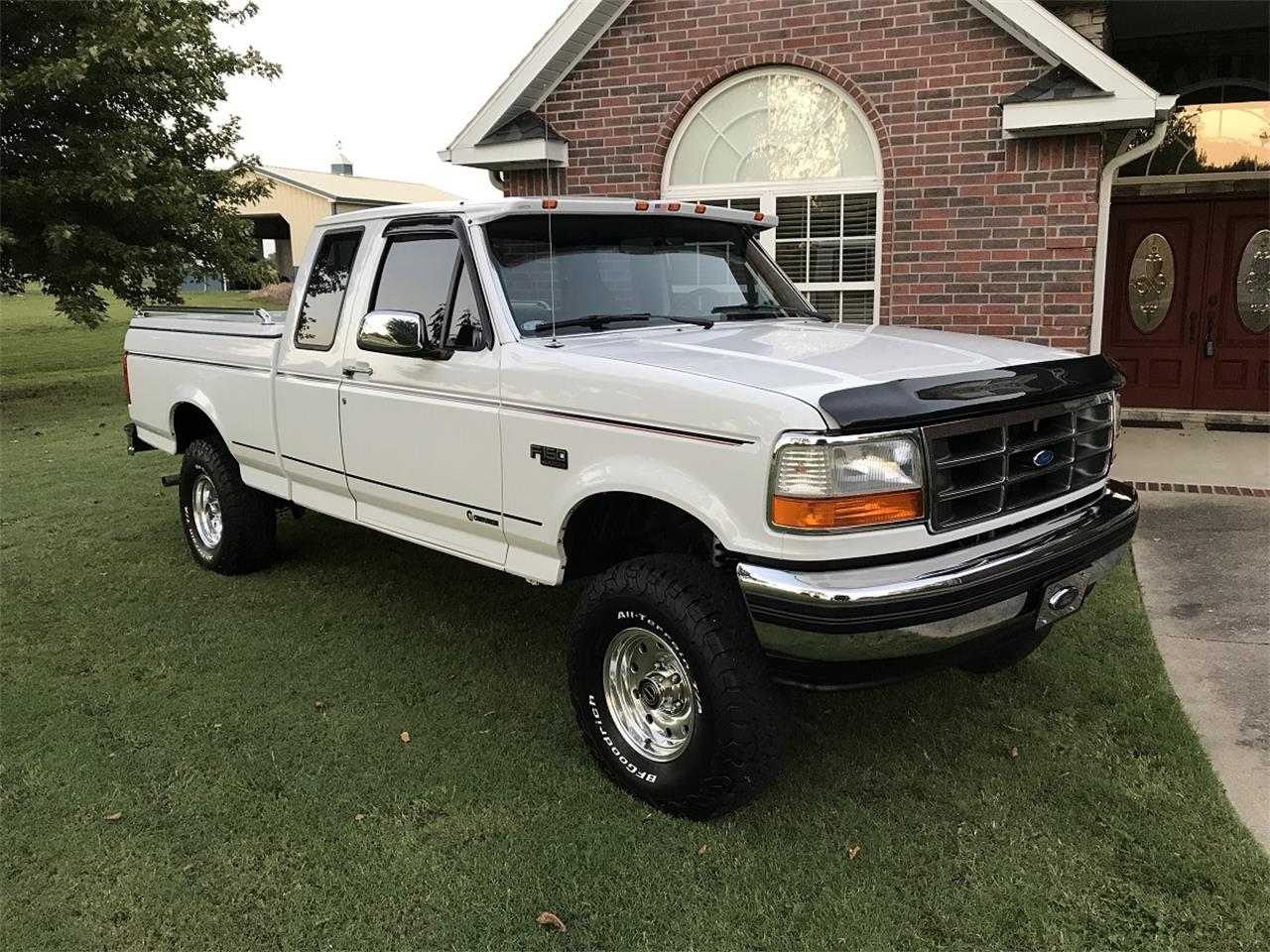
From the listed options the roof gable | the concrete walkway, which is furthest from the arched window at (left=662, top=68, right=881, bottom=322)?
the concrete walkway

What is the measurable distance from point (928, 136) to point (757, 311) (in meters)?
4.38

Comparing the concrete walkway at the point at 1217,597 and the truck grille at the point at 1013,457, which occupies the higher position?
the truck grille at the point at 1013,457

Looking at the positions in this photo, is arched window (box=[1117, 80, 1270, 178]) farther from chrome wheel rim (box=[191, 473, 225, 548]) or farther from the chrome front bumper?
chrome wheel rim (box=[191, 473, 225, 548])

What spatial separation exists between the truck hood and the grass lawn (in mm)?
1482

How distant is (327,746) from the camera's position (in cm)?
393

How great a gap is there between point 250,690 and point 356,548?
224 centimetres

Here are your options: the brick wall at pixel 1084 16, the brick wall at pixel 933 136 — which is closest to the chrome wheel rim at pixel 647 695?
the brick wall at pixel 933 136

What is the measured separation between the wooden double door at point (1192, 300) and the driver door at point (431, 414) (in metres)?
9.02

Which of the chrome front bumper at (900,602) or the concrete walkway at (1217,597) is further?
the concrete walkway at (1217,597)

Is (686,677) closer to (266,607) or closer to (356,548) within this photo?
(266,607)

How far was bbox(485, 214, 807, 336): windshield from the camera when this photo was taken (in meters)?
3.98

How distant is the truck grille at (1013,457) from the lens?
9.86 ft

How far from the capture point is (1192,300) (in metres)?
10.6

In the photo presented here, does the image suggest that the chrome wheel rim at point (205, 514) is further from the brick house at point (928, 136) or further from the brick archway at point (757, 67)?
the brick archway at point (757, 67)
